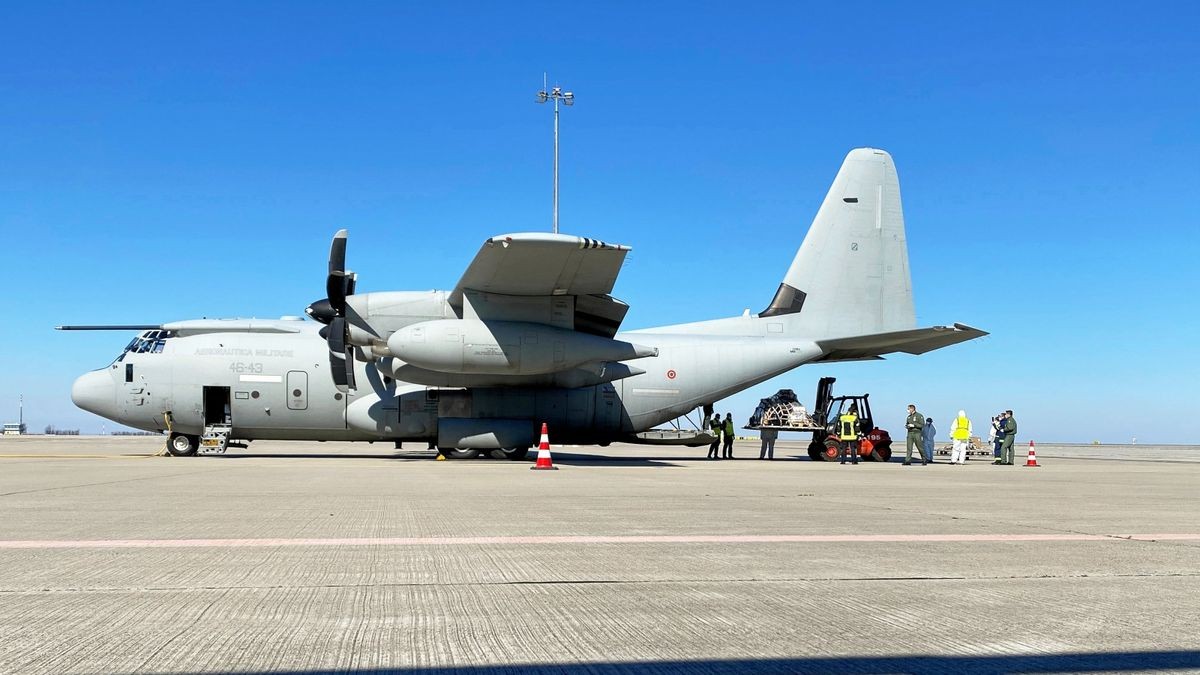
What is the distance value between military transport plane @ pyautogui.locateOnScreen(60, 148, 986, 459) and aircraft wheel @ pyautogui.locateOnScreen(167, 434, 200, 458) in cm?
4

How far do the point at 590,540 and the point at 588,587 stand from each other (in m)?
1.69

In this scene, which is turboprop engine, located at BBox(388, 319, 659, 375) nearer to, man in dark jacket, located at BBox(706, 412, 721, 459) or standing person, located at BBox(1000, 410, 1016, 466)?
man in dark jacket, located at BBox(706, 412, 721, 459)

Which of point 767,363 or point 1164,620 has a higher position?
point 767,363

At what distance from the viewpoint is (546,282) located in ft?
57.0

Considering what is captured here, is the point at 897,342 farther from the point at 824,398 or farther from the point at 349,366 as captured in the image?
the point at 349,366

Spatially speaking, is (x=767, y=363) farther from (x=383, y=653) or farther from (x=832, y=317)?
(x=383, y=653)

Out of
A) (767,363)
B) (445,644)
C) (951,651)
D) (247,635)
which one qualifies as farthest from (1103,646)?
(767,363)

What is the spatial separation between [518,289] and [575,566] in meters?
13.2

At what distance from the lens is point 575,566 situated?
468cm

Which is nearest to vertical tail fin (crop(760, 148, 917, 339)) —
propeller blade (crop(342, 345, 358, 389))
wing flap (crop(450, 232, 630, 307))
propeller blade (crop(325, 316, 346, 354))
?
wing flap (crop(450, 232, 630, 307))

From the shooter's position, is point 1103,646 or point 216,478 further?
point 216,478

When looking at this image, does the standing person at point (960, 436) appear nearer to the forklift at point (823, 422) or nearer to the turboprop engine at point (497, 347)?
the forklift at point (823, 422)

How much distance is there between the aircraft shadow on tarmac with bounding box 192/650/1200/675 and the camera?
266cm

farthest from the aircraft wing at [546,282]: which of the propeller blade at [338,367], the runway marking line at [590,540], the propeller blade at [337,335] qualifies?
the runway marking line at [590,540]
